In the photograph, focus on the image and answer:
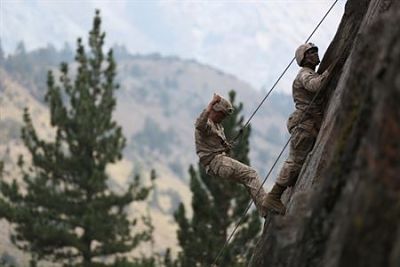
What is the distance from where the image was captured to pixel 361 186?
4.81 metres

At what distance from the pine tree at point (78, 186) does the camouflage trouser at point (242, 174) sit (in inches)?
808

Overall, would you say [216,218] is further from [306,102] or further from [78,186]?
[306,102]

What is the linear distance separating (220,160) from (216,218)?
654 inches

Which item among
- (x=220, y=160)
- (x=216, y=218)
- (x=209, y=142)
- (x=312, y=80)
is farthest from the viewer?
(x=216, y=218)

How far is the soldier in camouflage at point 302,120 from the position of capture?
10656 millimetres

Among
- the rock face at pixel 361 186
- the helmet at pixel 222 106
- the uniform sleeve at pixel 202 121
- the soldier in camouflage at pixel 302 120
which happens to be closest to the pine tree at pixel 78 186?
the uniform sleeve at pixel 202 121

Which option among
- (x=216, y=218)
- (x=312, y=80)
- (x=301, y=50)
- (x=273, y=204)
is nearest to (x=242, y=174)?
(x=273, y=204)

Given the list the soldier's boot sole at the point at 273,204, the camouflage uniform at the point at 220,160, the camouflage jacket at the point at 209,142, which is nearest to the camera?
the soldier's boot sole at the point at 273,204

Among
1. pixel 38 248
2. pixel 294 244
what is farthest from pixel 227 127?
pixel 294 244

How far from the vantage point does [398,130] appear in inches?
185

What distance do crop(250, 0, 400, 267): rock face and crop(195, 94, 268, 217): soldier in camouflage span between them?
3769mm

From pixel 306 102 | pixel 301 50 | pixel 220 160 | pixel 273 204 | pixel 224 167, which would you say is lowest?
pixel 273 204

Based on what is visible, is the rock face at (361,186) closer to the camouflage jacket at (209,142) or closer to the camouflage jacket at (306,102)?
the camouflage jacket at (306,102)

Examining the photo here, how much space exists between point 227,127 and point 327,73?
17246mm
